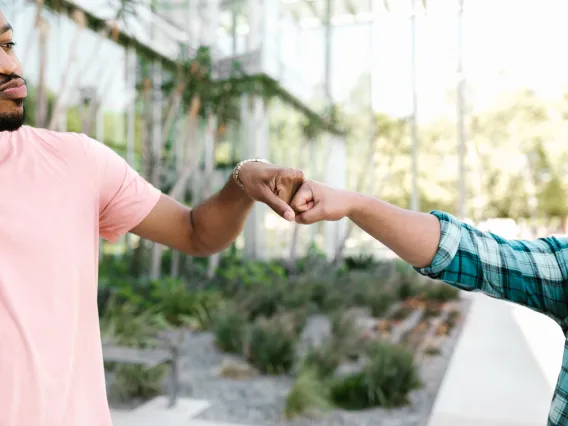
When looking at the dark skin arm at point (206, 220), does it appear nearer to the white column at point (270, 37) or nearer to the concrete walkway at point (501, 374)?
the concrete walkway at point (501, 374)

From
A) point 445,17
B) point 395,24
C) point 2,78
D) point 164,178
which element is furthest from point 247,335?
point 395,24

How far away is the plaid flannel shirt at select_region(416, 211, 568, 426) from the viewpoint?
112 centimetres

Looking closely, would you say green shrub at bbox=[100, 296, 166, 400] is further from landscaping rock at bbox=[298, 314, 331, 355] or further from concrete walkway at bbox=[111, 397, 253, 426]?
landscaping rock at bbox=[298, 314, 331, 355]

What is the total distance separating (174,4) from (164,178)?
399 cm

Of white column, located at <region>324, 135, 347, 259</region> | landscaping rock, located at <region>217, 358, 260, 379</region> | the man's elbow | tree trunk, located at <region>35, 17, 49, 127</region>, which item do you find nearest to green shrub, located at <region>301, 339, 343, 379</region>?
landscaping rock, located at <region>217, 358, 260, 379</region>

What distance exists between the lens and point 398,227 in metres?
1.08

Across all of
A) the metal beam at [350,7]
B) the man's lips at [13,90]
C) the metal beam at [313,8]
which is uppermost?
the metal beam at [350,7]

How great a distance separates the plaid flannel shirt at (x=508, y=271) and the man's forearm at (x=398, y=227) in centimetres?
2

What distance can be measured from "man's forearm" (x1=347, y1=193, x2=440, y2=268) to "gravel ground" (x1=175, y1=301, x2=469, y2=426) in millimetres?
3065

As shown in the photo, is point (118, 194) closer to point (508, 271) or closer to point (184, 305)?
point (508, 271)

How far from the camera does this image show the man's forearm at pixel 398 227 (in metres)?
1.09

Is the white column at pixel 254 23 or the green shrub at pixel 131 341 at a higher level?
the white column at pixel 254 23

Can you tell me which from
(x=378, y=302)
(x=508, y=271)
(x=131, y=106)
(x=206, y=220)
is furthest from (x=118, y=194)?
(x=131, y=106)

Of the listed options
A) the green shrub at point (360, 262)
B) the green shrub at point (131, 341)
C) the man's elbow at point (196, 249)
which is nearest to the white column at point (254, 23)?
the green shrub at point (360, 262)
